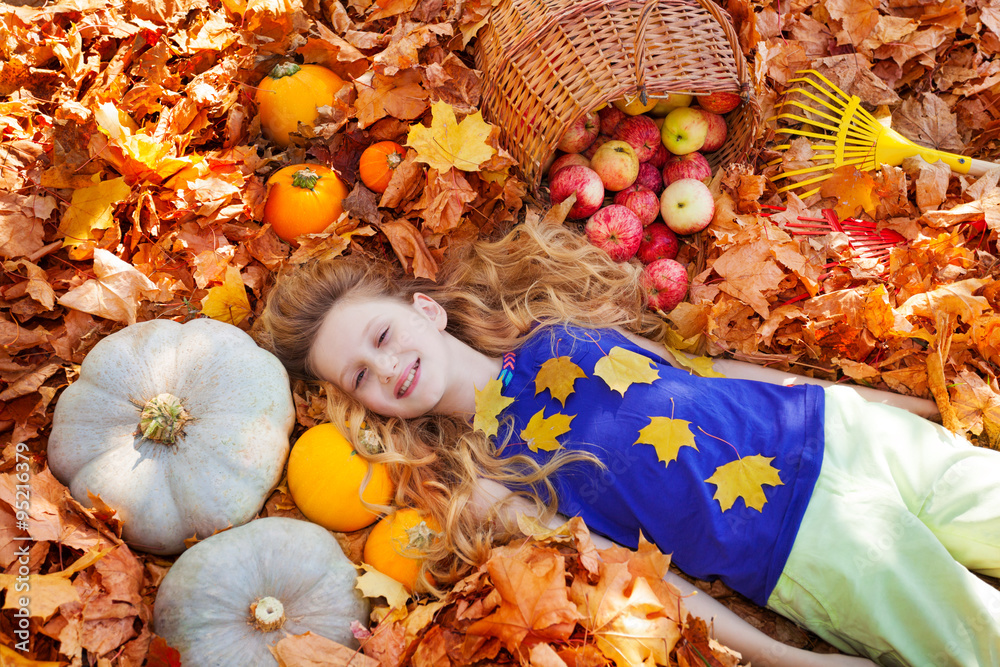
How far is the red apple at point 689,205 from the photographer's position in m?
2.77

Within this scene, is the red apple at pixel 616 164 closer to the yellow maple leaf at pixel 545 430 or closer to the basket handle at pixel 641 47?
the basket handle at pixel 641 47

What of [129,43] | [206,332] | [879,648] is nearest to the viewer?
[879,648]

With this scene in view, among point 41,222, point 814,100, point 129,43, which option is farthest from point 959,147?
point 41,222

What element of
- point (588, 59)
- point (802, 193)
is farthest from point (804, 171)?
point (588, 59)

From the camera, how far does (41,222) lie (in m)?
2.24

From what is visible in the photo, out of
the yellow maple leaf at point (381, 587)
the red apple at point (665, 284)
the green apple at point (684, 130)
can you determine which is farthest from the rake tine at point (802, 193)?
the yellow maple leaf at point (381, 587)

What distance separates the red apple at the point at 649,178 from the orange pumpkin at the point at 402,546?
5.95 ft

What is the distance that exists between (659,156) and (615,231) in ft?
1.80

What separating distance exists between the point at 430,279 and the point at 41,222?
1415 millimetres

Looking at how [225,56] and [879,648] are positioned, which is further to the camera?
[225,56]

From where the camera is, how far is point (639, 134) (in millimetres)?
2859

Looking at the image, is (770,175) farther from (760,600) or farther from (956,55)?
(760,600)

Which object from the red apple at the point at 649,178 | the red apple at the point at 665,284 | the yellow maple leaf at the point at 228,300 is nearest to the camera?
the yellow maple leaf at the point at 228,300

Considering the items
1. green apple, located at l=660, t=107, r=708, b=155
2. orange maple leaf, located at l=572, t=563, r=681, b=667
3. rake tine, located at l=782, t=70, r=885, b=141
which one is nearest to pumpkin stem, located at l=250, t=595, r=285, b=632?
orange maple leaf, located at l=572, t=563, r=681, b=667
